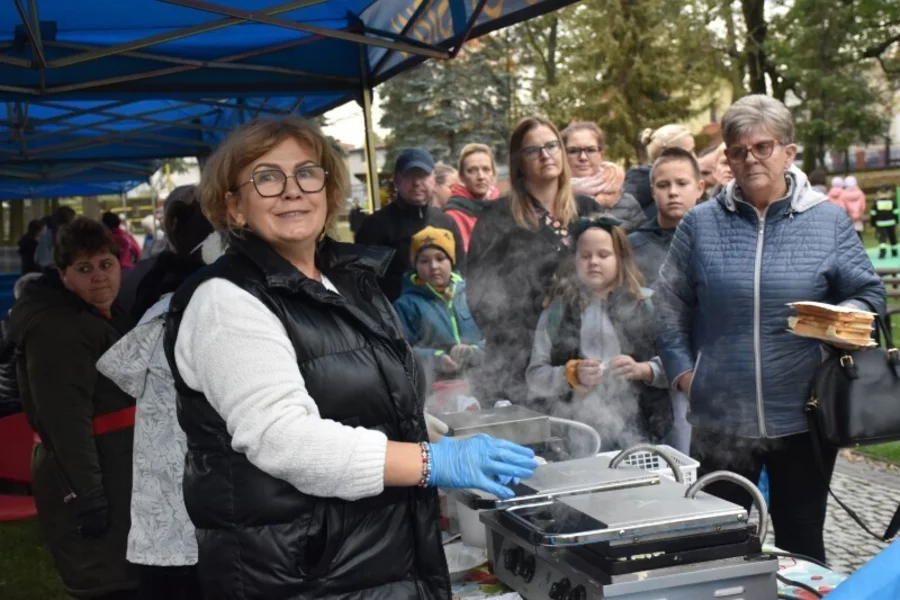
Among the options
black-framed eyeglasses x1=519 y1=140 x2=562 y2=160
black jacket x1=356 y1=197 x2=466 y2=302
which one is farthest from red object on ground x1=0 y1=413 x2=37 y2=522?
black-framed eyeglasses x1=519 y1=140 x2=562 y2=160

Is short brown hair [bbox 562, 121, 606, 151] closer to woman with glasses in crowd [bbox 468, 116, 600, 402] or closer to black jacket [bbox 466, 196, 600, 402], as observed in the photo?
woman with glasses in crowd [bbox 468, 116, 600, 402]

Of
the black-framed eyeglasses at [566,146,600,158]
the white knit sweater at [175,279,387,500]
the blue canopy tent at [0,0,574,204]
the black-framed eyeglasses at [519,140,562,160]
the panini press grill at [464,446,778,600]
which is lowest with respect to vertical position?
the panini press grill at [464,446,778,600]

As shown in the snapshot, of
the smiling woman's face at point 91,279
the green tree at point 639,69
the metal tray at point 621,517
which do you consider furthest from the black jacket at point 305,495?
the green tree at point 639,69

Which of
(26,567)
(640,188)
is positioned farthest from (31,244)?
(640,188)

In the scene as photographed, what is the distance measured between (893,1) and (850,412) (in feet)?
70.8

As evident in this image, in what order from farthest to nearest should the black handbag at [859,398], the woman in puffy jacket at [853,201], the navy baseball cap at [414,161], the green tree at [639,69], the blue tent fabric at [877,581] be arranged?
the green tree at [639,69], the woman in puffy jacket at [853,201], the navy baseball cap at [414,161], the black handbag at [859,398], the blue tent fabric at [877,581]

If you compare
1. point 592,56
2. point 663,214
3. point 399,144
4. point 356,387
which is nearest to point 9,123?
point 663,214

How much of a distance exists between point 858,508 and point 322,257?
4184 millimetres

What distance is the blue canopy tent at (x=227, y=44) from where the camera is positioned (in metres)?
3.62

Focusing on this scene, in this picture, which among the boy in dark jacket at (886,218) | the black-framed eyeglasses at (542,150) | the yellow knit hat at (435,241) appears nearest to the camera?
the black-framed eyeglasses at (542,150)

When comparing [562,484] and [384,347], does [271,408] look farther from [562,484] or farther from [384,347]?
[562,484]

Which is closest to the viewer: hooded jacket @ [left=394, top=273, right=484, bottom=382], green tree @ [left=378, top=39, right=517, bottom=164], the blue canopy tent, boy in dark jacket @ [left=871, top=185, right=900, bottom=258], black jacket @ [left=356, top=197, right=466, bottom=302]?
the blue canopy tent

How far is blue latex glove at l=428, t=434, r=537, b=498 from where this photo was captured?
1666 millimetres

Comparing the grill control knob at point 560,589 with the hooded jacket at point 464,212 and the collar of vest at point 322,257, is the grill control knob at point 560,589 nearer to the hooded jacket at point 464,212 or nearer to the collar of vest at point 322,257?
the collar of vest at point 322,257
